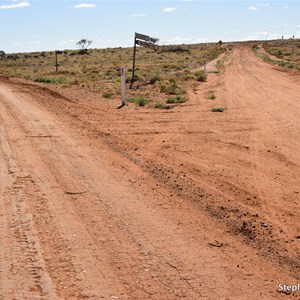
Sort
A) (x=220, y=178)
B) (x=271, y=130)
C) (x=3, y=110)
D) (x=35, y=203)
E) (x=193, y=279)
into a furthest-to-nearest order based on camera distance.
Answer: (x=3, y=110) → (x=271, y=130) → (x=220, y=178) → (x=35, y=203) → (x=193, y=279)

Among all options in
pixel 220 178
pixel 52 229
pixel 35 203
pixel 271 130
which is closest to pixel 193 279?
pixel 52 229

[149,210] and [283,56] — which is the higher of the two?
[283,56]

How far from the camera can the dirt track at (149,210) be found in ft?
15.8

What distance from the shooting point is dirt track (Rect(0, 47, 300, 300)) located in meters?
4.81

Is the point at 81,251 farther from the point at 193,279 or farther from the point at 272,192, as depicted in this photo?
the point at 272,192

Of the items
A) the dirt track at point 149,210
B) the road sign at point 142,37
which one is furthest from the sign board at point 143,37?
the dirt track at point 149,210

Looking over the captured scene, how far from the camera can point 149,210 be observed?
6711 mm

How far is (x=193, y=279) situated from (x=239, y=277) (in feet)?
1.50

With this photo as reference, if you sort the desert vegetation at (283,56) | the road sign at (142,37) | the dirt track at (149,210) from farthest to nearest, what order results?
the desert vegetation at (283,56) < the road sign at (142,37) < the dirt track at (149,210)

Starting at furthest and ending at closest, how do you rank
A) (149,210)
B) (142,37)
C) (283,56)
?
(283,56) < (142,37) < (149,210)

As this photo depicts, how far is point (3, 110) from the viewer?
16609 mm

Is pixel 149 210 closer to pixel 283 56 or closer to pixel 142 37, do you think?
pixel 142 37

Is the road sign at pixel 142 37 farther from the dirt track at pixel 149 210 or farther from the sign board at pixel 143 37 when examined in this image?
the dirt track at pixel 149 210

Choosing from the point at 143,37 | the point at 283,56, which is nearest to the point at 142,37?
the point at 143,37
